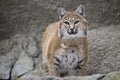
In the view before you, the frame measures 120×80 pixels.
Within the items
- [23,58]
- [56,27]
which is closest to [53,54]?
[56,27]

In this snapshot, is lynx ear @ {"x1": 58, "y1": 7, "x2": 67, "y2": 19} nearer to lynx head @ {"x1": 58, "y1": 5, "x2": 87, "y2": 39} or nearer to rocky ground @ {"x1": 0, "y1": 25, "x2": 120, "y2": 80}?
lynx head @ {"x1": 58, "y1": 5, "x2": 87, "y2": 39}

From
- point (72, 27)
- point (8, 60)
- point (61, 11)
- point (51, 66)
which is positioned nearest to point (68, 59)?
point (51, 66)

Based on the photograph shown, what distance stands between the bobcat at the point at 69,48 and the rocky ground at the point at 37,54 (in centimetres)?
97

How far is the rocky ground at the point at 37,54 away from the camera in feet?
30.5

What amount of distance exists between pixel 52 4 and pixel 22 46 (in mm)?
1070

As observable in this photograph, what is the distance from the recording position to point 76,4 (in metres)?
10.4

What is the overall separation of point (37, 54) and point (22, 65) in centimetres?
40

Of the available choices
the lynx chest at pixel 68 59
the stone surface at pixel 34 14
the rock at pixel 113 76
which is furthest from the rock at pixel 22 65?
the rock at pixel 113 76

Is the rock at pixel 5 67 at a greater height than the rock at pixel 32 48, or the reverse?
the rock at pixel 32 48

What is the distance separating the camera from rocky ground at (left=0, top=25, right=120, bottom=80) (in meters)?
9.30

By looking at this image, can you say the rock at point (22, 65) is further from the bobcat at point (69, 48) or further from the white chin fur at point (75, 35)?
the white chin fur at point (75, 35)

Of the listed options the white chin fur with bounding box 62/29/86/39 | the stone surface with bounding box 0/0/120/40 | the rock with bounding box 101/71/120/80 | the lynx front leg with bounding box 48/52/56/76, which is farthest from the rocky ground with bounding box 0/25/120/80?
the rock with bounding box 101/71/120/80

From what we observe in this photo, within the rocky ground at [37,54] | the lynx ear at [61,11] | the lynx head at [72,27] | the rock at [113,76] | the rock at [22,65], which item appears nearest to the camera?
the rock at [113,76]

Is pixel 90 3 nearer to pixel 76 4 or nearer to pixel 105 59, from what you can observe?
pixel 76 4
